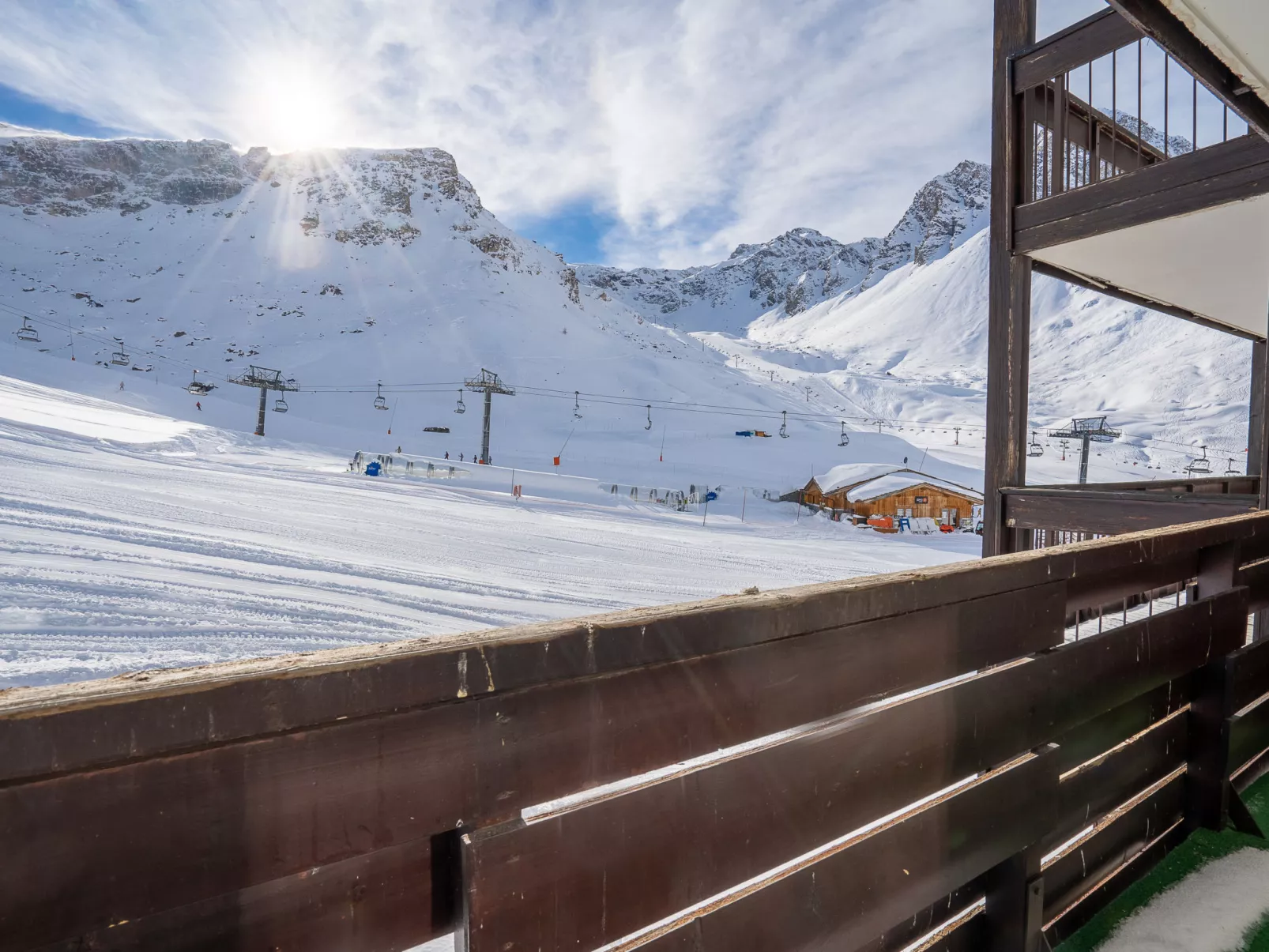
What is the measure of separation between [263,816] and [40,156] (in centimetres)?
12061

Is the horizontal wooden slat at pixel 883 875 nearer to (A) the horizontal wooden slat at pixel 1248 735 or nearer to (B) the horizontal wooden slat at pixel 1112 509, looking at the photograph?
(A) the horizontal wooden slat at pixel 1248 735

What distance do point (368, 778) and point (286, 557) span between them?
794 cm

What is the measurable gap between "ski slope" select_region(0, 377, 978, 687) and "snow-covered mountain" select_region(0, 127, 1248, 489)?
18.7 m

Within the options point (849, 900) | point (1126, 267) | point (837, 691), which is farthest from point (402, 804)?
point (1126, 267)

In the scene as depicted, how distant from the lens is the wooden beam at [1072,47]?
11.2 feet

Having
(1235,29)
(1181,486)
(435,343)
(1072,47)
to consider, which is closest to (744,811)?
(1235,29)

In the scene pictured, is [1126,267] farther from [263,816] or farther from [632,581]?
[632,581]

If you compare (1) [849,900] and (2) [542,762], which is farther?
(1) [849,900]

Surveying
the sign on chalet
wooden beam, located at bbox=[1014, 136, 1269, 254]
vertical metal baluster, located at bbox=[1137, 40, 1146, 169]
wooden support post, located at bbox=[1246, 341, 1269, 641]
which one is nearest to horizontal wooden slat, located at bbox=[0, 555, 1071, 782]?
wooden support post, located at bbox=[1246, 341, 1269, 641]

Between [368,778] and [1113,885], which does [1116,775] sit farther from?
[368,778]

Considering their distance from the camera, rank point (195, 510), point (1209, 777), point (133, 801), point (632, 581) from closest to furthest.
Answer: point (133, 801) < point (1209, 777) < point (632, 581) < point (195, 510)

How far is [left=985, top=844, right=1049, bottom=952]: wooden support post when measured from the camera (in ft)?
4.98

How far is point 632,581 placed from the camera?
9.12 meters

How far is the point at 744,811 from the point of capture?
1074mm
